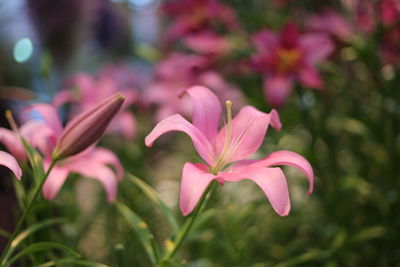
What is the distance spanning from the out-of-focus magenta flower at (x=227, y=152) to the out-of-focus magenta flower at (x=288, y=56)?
0.25 meters

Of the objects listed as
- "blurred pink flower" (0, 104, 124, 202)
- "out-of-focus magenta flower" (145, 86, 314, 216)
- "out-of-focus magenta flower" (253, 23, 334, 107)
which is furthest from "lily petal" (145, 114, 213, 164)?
"out-of-focus magenta flower" (253, 23, 334, 107)

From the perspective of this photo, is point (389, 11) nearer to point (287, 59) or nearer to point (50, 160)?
point (287, 59)

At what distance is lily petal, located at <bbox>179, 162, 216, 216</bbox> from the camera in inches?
11.5

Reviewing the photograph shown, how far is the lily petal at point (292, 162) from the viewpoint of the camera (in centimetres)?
32

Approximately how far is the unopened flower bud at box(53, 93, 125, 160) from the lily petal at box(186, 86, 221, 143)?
0.06 meters

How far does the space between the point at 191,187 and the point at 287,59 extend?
1.23 feet

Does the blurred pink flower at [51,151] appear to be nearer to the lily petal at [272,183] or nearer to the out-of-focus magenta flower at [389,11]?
the lily petal at [272,183]

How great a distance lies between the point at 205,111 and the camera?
362 millimetres

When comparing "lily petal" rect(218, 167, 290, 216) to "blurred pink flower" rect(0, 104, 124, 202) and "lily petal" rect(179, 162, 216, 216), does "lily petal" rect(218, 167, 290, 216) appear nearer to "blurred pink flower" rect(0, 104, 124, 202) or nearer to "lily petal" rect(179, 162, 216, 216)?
"lily petal" rect(179, 162, 216, 216)

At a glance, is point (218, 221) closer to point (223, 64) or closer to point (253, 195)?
point (253, 195)

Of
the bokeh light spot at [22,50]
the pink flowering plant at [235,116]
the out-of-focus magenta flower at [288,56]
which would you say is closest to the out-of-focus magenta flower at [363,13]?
the pink flowering plant at [235,116]

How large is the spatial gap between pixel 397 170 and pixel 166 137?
79cm

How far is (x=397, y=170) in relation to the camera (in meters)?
0.72

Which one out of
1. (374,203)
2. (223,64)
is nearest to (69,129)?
(223,64)
